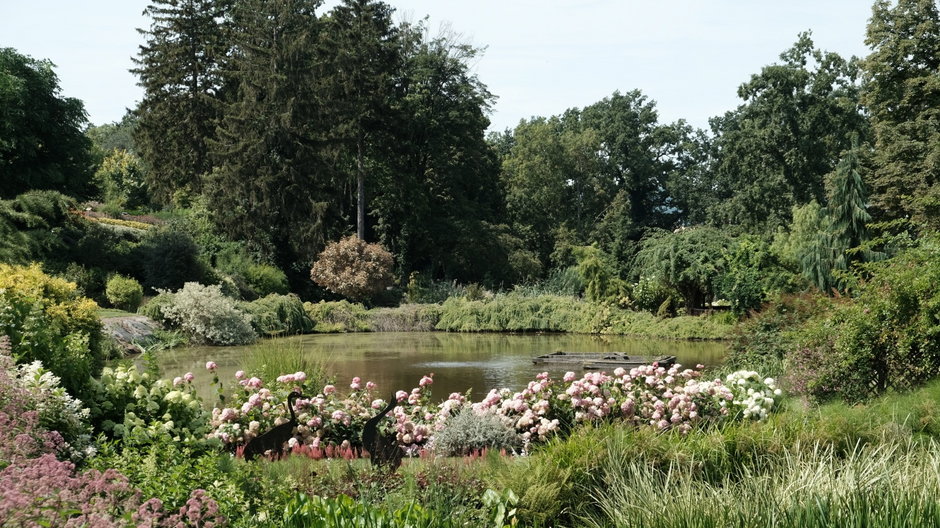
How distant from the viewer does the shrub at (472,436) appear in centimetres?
672

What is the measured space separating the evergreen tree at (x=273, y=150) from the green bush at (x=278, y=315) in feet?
20.2

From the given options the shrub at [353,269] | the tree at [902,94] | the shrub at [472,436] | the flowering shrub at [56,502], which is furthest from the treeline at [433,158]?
the flowering shrub at [56,502]

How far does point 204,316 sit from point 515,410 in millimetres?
11982

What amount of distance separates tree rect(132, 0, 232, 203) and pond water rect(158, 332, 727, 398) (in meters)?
14.9

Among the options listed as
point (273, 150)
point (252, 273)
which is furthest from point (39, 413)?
point (273, 150)

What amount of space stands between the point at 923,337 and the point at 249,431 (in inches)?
254

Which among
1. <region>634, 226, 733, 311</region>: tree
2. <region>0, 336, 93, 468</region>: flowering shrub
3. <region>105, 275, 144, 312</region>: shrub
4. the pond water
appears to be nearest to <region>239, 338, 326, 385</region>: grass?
the pond water

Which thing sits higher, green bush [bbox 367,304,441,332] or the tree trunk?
the tree trunk

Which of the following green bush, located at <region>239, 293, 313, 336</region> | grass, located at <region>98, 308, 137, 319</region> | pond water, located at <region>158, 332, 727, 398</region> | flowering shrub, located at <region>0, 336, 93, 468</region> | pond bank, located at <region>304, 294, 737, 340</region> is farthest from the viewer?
pond bank, located at <region>304, 294, 737, 340</region>

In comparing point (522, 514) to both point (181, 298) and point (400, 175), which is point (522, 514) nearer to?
point (181, 298)

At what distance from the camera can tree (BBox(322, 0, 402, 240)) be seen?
96.4ft

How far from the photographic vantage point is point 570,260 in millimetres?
36938

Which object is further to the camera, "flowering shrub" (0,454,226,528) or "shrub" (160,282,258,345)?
"shrub" (160,282,258,345)

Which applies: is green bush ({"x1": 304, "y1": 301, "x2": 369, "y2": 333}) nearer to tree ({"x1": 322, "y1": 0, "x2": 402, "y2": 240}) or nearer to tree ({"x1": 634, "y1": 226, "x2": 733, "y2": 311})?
tree ({"x1": 322, "y1": 0, "x2": 402, "y2": 240})
